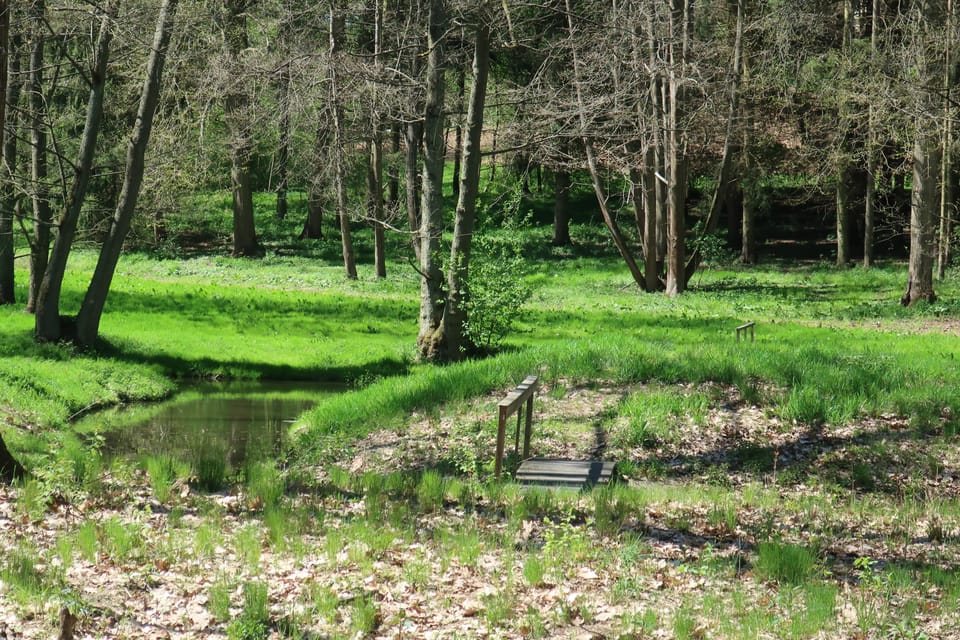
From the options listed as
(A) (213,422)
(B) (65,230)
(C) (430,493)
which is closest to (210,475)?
(C) (430,493)

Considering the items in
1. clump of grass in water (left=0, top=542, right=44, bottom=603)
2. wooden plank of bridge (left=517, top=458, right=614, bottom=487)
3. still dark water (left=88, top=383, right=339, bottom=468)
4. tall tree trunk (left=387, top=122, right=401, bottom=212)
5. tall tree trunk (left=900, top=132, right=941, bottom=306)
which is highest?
tall tree trunk (left=387, top=122, right=401, bottom=212)

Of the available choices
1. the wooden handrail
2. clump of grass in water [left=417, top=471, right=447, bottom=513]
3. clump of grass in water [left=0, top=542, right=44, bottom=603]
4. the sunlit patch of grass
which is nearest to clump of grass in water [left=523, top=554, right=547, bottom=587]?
clump of grass in water [left=417, top=471, right=447, bottom=513]

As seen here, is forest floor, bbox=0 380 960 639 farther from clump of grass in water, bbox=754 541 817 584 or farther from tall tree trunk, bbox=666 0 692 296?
tall tree trunk, bbox=666 0 692 296

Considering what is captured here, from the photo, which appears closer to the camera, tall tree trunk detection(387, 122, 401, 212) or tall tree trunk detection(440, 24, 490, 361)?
tall tree trunk detection(440, 24, 490, 361)

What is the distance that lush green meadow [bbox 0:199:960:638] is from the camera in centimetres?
596

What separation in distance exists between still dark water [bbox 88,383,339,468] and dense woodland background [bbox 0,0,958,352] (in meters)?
2.93

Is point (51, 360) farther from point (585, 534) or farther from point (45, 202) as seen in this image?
point (585, 534)

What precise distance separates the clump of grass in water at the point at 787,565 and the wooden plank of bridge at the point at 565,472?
276 centimetres

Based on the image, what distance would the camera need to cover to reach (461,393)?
13.0m

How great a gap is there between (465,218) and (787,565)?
11.3m

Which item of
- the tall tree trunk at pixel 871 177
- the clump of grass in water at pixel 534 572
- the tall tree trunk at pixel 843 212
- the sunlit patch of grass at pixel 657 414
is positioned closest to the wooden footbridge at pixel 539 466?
the sunlit patch of grass at pixel 657 414

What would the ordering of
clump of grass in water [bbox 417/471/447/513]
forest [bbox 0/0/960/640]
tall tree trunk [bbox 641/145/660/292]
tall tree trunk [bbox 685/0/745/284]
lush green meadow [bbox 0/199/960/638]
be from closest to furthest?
lush green meadow [bbox 0/199/960/638]
forest [bbox 0/0/960/640]
clump of grass in water [bbox 417/471/447/513]
tall tree trunk [bbox 685/0/745/284]
tall tree trunk [bbox 641/145/660/292]

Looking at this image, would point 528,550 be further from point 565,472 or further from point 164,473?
point 164,473

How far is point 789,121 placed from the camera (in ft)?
115
